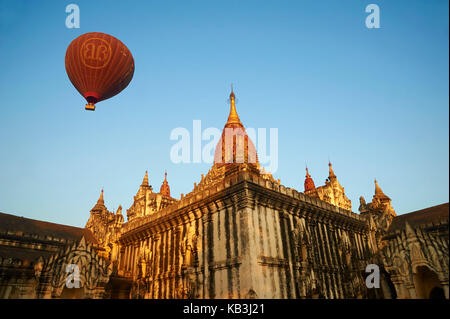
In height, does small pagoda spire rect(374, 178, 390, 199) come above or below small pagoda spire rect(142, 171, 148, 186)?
below

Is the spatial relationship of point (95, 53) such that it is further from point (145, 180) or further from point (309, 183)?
point (309, 183)

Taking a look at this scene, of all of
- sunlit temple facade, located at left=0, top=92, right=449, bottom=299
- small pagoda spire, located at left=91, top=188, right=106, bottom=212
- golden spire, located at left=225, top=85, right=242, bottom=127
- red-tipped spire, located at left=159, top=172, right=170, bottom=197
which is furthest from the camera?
red-tipped spire, located at left=159, top=172, right=170, bottom=197

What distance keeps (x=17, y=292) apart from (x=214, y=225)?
656 inches

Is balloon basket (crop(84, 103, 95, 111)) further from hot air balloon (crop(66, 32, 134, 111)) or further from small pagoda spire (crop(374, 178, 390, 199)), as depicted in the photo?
small pagoda spire (crop(374, 178, 390, 199))

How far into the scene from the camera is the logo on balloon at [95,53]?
73.6 feet

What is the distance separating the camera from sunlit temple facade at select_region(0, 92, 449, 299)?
72.5ft

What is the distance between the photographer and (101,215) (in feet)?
185

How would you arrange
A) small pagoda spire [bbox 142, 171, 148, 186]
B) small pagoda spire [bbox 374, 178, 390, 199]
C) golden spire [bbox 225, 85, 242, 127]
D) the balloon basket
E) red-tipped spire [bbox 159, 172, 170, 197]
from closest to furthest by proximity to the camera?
the balloon basket
small pagoda spire [bbox 374, 178, 390, 199]
golden spire [bbox 225, 85, 242, 127]
small pagoda spire [bbox 142, 171, 148, 186]
red-tipped spire [bbox 159, 172, 170, 197]

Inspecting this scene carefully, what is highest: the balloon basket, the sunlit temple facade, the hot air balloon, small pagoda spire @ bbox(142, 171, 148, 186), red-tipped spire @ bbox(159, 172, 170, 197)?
red-tipped spire @ bbox(159, 172, 170, 197)

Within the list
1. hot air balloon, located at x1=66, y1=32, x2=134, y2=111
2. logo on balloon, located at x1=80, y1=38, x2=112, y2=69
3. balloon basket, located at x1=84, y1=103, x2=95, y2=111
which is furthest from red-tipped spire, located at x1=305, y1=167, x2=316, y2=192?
logo on balloon, located at x1=80, y1=38, x2=112, y2=69

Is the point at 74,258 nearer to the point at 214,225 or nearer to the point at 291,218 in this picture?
the point at 214,225

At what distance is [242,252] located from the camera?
23.3m

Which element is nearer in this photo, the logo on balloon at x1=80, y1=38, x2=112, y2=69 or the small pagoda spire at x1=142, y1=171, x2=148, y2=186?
the logo on balloon at x1=80, y1=38, x2=112, y2=69

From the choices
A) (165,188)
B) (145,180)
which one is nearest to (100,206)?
(145,180)
